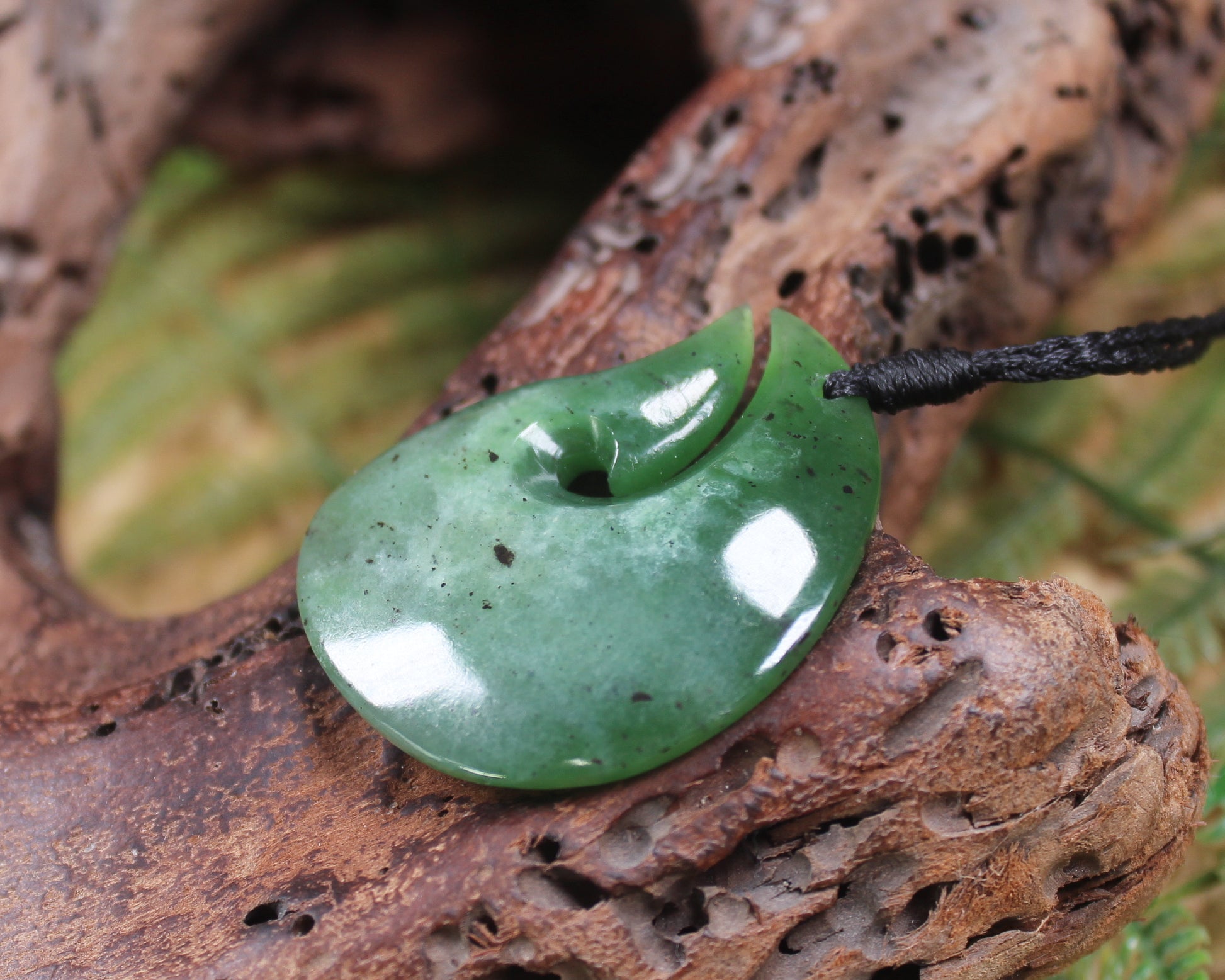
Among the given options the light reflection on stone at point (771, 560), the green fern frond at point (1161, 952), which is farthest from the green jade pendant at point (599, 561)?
the green fern frond at point (1161, 952)

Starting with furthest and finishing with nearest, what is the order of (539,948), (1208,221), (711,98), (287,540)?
1. (287,540)
2. (1208,221)
3. (711,98)
4. (539,948)

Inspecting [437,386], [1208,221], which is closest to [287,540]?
[437,386]

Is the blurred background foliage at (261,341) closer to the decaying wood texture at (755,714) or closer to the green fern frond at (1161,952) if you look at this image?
the decaying wood texture at (755,714)

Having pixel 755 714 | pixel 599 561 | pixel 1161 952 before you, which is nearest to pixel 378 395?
pixel 599 561

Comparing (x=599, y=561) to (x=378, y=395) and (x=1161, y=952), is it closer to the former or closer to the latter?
(x=1161, y=952)

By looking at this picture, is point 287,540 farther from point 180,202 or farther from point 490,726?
point 490,726

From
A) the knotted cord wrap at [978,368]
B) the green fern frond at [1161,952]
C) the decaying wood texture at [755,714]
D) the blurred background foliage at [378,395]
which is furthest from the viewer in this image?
the blurred background foliage at [378,395]
